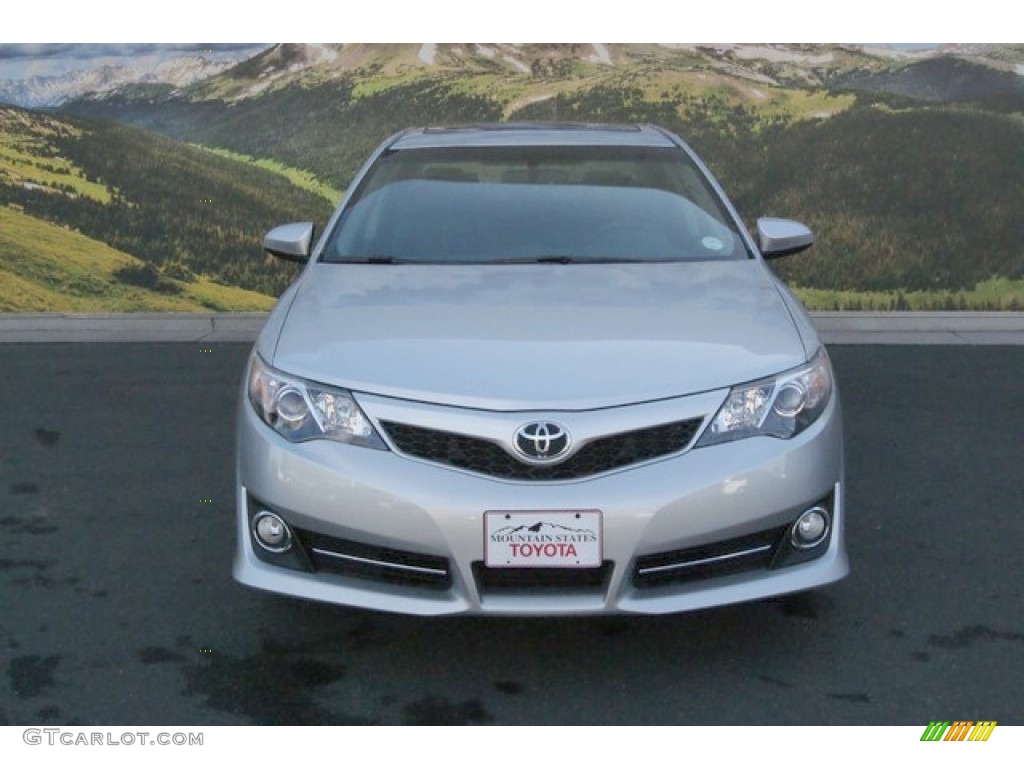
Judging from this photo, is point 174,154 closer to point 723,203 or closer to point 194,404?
point 194,404

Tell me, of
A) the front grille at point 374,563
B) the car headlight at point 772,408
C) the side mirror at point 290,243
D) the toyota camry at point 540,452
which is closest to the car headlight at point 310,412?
the toyota camry at point 540,452

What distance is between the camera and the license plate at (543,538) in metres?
4.04

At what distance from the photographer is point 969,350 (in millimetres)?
9852

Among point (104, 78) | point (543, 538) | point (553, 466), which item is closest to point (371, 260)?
point (553, 466)

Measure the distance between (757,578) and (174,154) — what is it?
8.39m

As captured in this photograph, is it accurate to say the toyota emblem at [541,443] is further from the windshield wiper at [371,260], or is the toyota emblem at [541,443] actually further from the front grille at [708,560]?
the windshield wiper at [371,260]

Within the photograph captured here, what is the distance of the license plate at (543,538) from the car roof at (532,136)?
8.12 feet

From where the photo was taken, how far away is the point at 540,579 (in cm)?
416

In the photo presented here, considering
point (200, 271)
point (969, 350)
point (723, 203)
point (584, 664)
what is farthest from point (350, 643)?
point (200, 271)

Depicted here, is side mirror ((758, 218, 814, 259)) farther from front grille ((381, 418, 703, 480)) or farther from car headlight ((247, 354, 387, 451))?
car headlight ((247, 354, 387, 451))

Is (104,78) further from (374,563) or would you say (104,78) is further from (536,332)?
(374,563)

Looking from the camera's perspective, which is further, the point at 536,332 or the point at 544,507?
the point at 536,332

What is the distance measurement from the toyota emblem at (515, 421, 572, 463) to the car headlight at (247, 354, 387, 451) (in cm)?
38

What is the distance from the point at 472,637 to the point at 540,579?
554 millimetres
